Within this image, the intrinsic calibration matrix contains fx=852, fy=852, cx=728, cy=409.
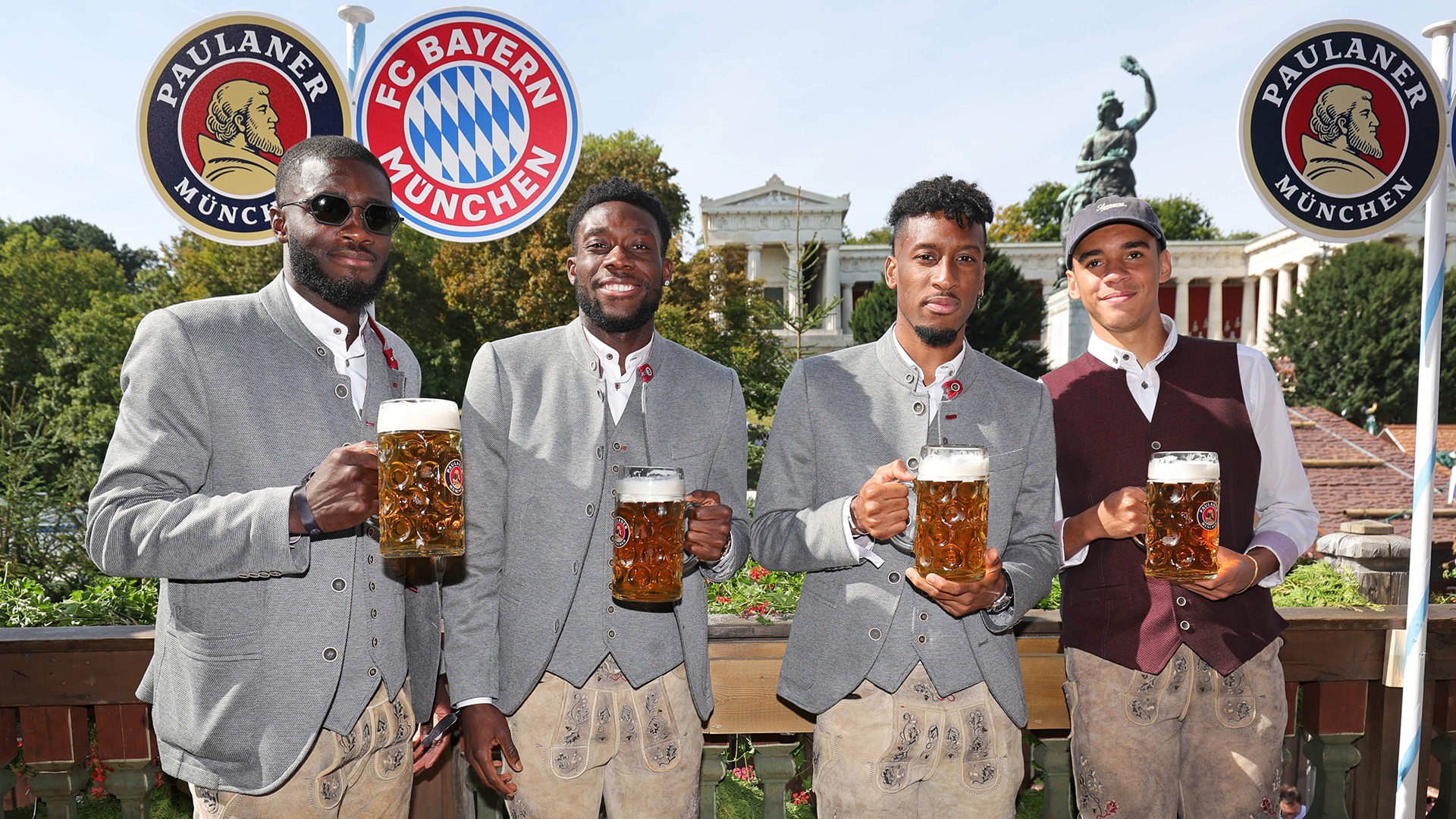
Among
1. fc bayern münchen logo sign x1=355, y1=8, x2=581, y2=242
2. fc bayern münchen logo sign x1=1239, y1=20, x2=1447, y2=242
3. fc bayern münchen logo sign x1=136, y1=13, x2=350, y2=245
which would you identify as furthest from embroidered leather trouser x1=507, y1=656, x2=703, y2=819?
fc bayern münchen logo sign x1=1239, y1=20, x2=1447, y2=242

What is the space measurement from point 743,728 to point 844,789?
0.45 m

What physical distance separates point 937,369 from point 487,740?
1.51 meters

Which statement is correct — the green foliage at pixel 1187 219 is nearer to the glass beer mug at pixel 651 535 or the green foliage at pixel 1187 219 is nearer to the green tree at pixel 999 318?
the green tree at pixel 999 318

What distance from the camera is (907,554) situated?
2262mm

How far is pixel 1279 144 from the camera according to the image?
322 centimetres

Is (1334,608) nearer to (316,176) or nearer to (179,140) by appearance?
(316,176)

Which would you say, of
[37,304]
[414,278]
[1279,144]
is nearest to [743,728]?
[1279,144]

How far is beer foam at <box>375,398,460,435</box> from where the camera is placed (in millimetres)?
1675

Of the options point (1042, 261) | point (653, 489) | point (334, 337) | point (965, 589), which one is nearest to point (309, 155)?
point (334, 337)

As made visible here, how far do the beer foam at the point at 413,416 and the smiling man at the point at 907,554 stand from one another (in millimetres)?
900

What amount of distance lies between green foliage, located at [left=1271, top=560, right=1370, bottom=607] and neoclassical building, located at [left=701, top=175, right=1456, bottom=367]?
31.4m

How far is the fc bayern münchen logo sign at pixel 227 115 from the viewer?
9.46 ft

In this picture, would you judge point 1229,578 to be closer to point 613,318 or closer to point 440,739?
point 613,318

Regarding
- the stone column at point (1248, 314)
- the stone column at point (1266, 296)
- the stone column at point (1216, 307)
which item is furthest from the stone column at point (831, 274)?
the stone column at point (1248, 314)
